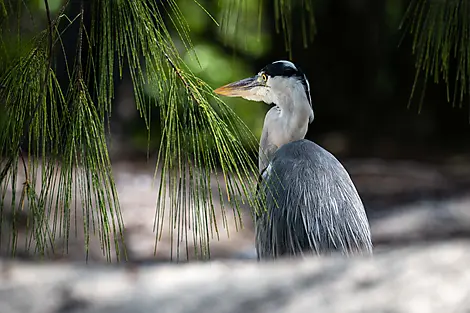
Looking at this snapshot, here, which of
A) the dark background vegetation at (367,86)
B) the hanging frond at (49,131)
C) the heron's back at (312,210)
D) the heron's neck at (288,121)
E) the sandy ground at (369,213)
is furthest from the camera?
the dark background vegetation at (367,86)

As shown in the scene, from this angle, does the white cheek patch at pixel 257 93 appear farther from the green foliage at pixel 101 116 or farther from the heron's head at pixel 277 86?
the green foliage at pixel 101 116

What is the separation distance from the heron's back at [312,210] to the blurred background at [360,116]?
5.02 ft

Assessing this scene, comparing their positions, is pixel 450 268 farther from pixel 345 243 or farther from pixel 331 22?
pixel 331 22

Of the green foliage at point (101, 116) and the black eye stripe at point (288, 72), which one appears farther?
the black eye stripe at point (288, 72)

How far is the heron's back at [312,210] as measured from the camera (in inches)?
67.9

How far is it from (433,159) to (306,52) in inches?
49.3

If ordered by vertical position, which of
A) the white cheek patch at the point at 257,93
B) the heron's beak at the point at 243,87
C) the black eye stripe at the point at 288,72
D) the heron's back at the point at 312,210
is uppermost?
the black eye stripe at the point at 288,72

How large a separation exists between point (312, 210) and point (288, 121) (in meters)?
0.32

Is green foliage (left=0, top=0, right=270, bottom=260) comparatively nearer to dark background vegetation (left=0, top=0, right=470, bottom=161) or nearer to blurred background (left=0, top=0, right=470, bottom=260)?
blurred background (left=0, top=0, right=470, bottom=260)

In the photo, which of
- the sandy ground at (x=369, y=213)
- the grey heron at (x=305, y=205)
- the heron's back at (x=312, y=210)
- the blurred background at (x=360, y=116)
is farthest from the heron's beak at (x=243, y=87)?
the blurred background at (x=360, y=116)

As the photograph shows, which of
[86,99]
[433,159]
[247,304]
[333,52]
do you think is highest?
[86,99]

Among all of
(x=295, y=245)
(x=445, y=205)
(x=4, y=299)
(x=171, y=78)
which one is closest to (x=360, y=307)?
(x=4, y=299)

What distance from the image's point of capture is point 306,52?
5441 mm

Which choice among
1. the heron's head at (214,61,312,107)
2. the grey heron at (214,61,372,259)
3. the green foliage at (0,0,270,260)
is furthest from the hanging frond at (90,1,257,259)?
the heron's head at (214,61,312,107)
